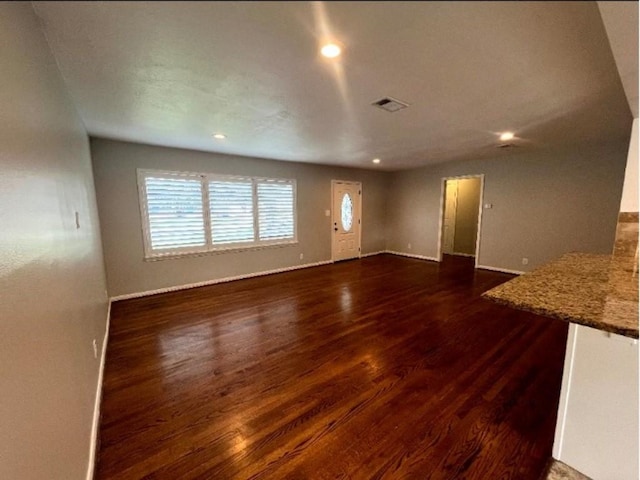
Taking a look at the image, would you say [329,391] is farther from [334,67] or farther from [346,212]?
[346,212]

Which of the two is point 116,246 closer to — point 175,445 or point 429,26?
point 175,445

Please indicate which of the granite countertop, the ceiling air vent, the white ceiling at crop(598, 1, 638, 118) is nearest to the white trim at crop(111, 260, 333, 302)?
the ceiling air vent

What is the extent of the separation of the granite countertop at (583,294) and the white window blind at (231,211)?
4355 mm

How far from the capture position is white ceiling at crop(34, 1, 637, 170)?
1.32 metres

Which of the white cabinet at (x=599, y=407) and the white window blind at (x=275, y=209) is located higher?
the white window blind at (x=275, y=209)

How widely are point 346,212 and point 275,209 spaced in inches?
79.9

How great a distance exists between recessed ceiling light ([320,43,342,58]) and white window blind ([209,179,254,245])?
11.6ft

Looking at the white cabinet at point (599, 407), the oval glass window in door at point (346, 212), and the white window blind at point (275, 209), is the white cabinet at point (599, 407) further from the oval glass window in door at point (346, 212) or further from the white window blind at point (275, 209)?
the oval glass window in door at point (346, 212)

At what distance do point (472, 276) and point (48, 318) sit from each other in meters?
5.81

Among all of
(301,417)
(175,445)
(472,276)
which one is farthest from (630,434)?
(472,276)

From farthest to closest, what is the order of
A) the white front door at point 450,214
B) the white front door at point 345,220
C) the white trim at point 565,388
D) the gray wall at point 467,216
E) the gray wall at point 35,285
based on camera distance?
the white front door at point 450,214, the gray wall at point 467,216, the white front door at point 345,220, the white trim at point 565,388, the gray wall at point 35,285

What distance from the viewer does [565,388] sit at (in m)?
1.46

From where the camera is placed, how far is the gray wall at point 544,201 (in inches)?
173

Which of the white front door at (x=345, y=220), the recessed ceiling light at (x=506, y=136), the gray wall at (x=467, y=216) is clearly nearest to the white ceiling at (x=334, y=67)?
the recessed ceiling light at (x=506, y=136)
